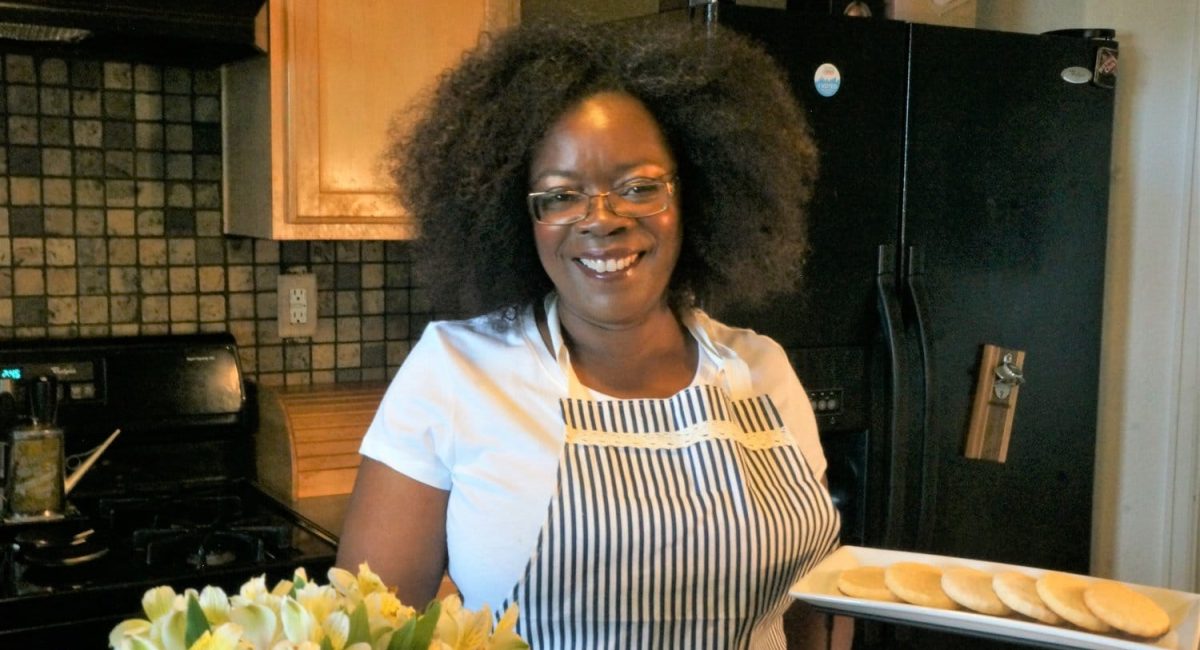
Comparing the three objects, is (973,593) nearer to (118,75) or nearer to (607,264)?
(607,264)

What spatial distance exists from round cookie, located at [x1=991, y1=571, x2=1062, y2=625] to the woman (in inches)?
8.2

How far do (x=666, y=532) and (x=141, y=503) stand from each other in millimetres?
1149

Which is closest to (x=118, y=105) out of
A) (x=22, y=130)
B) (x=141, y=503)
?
(x=22, y=130)

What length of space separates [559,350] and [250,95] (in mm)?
988

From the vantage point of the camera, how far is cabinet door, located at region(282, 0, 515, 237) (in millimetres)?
1948

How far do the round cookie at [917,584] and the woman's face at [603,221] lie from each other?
0.39 metres

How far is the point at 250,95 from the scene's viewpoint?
2035mm

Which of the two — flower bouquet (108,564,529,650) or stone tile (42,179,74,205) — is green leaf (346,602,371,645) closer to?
flower bouquet (108,564,529,650)

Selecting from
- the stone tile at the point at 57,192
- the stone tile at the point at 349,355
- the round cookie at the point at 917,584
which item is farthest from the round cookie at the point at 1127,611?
the stone tile at the point at 57,192

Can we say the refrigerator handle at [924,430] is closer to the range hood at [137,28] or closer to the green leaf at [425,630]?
the range hood at [137,28]

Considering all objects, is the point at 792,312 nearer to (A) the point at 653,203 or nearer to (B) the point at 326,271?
(A) the point at 653,203

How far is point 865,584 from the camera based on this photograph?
123 cm

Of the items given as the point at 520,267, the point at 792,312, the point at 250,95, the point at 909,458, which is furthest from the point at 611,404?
the point at 250,95

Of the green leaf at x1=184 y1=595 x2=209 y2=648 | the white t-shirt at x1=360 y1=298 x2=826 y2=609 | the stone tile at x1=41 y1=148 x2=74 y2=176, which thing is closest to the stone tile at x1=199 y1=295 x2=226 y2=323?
the stone tile at x1=41 y1=148 x2=74 y2=176
